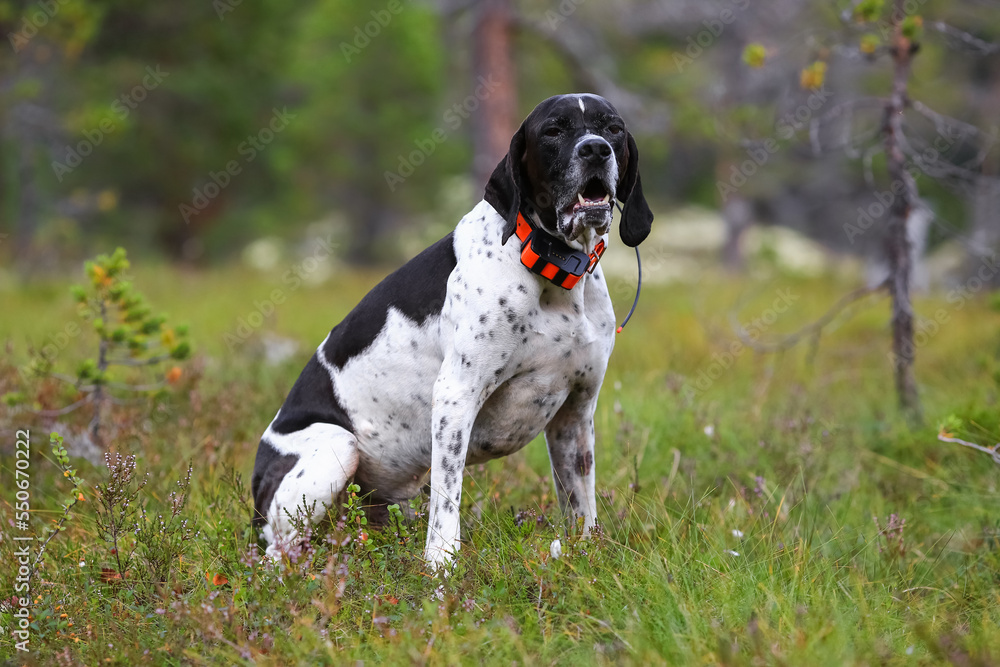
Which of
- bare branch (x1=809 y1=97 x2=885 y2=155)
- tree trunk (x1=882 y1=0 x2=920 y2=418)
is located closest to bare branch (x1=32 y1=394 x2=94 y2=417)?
bare branch (x1=809 y1=97 x2=885 y2=155)

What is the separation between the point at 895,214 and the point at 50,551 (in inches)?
184

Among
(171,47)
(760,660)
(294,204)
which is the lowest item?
(294,204)

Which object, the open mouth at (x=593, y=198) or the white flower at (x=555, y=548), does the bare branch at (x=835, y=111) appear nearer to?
the open mouth at (x=593, y=198)

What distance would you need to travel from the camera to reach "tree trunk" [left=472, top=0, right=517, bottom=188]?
9875mm

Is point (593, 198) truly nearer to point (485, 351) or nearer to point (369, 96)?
point (485, 351)

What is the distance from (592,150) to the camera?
9.51ft

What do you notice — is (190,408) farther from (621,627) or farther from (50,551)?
(621,627)

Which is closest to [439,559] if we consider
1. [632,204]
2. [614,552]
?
[614,552]

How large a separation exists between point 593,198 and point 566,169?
0.15m

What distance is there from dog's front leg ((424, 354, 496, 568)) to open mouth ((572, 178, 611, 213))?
0.66 metres

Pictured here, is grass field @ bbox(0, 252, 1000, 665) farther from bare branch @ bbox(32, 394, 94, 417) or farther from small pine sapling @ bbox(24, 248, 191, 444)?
small pine sapling @ bbox(24, 248, 191, 444)

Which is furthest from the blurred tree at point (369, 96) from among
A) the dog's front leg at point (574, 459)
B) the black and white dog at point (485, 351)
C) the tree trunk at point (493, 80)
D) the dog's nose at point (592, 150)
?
the dog's nose at point (592, 150)

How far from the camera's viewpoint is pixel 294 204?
62.2 feet

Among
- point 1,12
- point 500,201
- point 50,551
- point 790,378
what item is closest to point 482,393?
point 500,201
